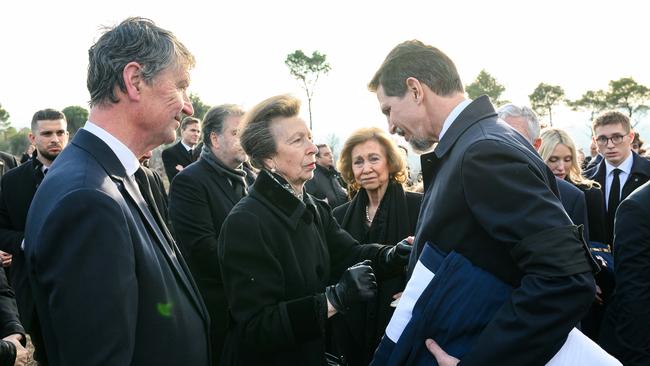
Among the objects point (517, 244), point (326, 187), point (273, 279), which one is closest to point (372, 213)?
point (273, 279)

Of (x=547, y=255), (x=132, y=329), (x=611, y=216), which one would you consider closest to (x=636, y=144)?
(x=611, y=216)

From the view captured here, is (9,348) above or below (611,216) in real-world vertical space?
above

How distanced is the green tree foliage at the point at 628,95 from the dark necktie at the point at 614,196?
189 ft

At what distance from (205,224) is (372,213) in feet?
4.83

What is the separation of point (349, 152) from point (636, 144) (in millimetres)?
7811

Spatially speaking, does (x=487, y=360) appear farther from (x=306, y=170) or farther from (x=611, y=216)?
(x=611, y=216)

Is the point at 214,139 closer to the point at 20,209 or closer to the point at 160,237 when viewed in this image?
the point at 20,209

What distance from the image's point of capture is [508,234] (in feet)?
5.42

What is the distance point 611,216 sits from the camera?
5758 mm

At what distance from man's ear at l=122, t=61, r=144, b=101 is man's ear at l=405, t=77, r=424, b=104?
1.10 meters

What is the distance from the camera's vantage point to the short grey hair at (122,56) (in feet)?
6.33

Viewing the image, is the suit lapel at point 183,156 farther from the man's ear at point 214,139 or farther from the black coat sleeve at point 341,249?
the black coat sleeve at point 341,249

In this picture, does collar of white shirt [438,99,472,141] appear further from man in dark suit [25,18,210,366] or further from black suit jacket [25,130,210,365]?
black suit jacket [25,130,210,365]

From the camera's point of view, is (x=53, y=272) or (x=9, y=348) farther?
(x=9, y=348)
